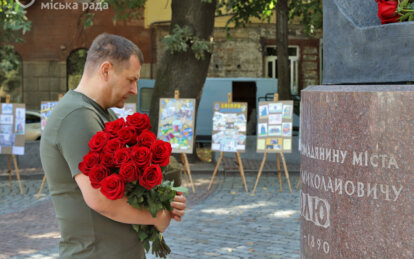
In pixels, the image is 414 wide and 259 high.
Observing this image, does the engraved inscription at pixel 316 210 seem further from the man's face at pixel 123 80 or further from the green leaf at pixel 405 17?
the man's face at pixel 123 80

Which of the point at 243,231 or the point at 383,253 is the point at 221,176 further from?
the point at 383,253

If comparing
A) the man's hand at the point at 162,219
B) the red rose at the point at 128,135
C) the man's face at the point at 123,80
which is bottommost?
the man's hand at the point at 162,219

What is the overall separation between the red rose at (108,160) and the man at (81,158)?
0.12m

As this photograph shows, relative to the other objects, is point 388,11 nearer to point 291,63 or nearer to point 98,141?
point 98,141

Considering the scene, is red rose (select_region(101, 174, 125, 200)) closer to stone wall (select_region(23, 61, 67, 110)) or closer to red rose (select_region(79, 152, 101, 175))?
red rose (select_region(79, 152, 101, 175))

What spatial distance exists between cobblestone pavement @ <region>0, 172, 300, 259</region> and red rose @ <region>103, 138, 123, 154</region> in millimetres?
3889

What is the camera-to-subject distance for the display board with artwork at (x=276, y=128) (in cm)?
1046

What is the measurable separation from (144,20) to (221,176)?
43.4 ft

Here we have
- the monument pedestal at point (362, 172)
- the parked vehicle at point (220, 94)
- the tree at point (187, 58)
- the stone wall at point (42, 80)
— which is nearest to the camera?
the monument pedestal at point (362, 172)

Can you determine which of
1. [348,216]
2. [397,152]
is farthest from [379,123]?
[348,216]

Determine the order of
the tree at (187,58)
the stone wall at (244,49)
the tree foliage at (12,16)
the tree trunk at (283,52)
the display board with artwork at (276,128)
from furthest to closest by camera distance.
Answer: the stone wall at (244,49) < the tree trunk at (283,52) < the tree at (187,58) < the tree foliage at (12,16) < the display board with artwork at (276,128)

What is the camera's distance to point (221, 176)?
39.7 feet

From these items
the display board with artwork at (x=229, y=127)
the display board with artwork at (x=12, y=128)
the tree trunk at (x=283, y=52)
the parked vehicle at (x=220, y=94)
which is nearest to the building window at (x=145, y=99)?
the parked vehicle at (x=220, y=94)

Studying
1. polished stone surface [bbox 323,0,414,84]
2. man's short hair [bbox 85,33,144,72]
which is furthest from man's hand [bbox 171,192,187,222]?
polished stone surface [bbox 323,0,414,84]
